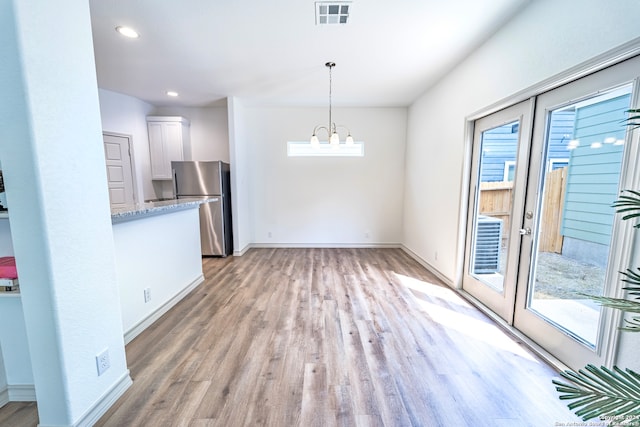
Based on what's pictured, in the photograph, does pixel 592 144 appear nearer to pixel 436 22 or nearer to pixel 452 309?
pixel 436 22

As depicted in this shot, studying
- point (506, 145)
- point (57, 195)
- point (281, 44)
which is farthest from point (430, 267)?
point (57, 195)

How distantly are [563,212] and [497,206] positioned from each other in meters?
0.71

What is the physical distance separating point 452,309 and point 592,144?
183 cm

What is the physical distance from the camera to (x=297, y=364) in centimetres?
183

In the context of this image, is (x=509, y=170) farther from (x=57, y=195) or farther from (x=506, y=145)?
(x=57, y=195)

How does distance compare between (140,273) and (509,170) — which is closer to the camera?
(140,273)

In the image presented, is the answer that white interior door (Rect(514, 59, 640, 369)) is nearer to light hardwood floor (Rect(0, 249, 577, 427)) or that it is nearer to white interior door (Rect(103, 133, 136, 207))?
light hardwood floor (Rect(0, 249, 577, 427))

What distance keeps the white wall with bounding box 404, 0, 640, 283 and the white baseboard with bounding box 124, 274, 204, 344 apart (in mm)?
3340

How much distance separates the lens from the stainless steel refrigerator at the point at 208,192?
4367mm

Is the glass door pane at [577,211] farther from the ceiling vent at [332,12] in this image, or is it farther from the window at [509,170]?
the ceiling vent at [332,12]

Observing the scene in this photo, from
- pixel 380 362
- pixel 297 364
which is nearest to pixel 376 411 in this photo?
pixel 380 362

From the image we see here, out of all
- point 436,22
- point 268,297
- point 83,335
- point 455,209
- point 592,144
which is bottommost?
point 268,297

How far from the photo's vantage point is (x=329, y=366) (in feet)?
5.93

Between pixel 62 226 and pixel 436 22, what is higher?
pixel 436 22
